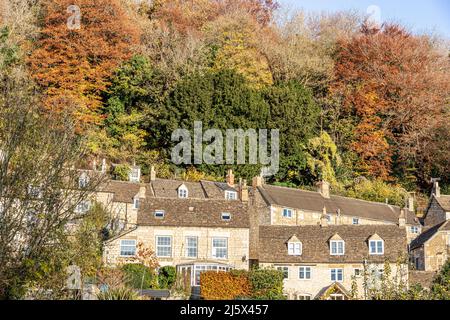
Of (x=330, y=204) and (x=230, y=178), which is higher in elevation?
(x=230, y=178)

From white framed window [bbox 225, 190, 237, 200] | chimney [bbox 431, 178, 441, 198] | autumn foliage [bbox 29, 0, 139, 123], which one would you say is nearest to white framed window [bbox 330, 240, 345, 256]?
white framed window [bbox 225, 190, 237, 200]

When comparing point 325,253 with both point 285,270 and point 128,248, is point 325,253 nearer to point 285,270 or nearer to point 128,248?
point 285,270

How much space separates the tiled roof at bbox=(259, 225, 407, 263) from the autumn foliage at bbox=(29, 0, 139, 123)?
16.7m

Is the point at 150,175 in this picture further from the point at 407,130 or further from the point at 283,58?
the point at 407,130

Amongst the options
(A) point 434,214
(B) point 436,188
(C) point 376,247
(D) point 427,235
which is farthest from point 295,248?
(B) point 436,188

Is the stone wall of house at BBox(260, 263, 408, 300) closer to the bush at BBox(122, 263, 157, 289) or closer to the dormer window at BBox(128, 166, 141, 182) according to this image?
the bush at BBox(122, 263, 157, 289)

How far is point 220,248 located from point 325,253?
5.87 metres

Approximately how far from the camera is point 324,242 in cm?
4278

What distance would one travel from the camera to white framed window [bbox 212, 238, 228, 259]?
40.6 metres

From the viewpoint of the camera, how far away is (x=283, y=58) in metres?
59.6
